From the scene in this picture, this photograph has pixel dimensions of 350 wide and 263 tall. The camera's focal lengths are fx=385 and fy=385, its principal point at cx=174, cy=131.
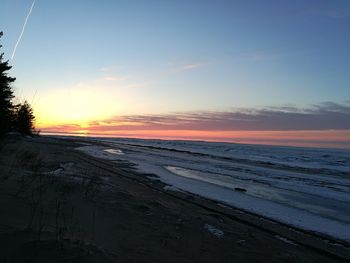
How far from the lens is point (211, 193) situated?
16516 millimetres

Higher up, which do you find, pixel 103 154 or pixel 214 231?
pixel 214 231

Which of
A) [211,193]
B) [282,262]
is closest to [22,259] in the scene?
[282,262]

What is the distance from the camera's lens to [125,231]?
7.48 metres

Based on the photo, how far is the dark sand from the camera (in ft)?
17.4

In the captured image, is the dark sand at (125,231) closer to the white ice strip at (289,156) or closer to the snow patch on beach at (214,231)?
the snow patch on beach at (214,231)

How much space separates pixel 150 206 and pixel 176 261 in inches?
193

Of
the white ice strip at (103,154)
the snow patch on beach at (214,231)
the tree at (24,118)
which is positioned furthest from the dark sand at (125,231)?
the tree at (24,118)

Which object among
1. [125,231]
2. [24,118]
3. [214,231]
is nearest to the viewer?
[125,231]

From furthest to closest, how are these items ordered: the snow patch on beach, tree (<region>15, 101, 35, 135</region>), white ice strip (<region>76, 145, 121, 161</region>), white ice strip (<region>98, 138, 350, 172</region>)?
1. tree (<region>15, 101, 35, 135</region>)
2. white ice strip (<region>98, 138, 350, 172</region>)
3. white ice strip (<region>76, 145, 121, 161</region>)
4. the snow patch on beach

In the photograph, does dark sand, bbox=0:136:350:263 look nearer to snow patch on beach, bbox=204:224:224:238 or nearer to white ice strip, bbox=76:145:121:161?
snow patch on beach, bbox=204:224:224:238

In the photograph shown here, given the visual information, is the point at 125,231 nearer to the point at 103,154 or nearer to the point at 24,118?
the point at 103,154

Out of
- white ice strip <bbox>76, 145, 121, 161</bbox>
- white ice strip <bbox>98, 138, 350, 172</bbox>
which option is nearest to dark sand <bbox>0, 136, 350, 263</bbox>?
white ice strip <bbox>76, 145, 121, 161</bbox>

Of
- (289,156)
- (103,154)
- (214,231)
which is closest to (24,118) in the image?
(103,154)

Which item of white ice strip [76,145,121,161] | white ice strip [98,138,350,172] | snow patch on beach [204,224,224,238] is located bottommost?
white ice strip [98,138,350,172]
